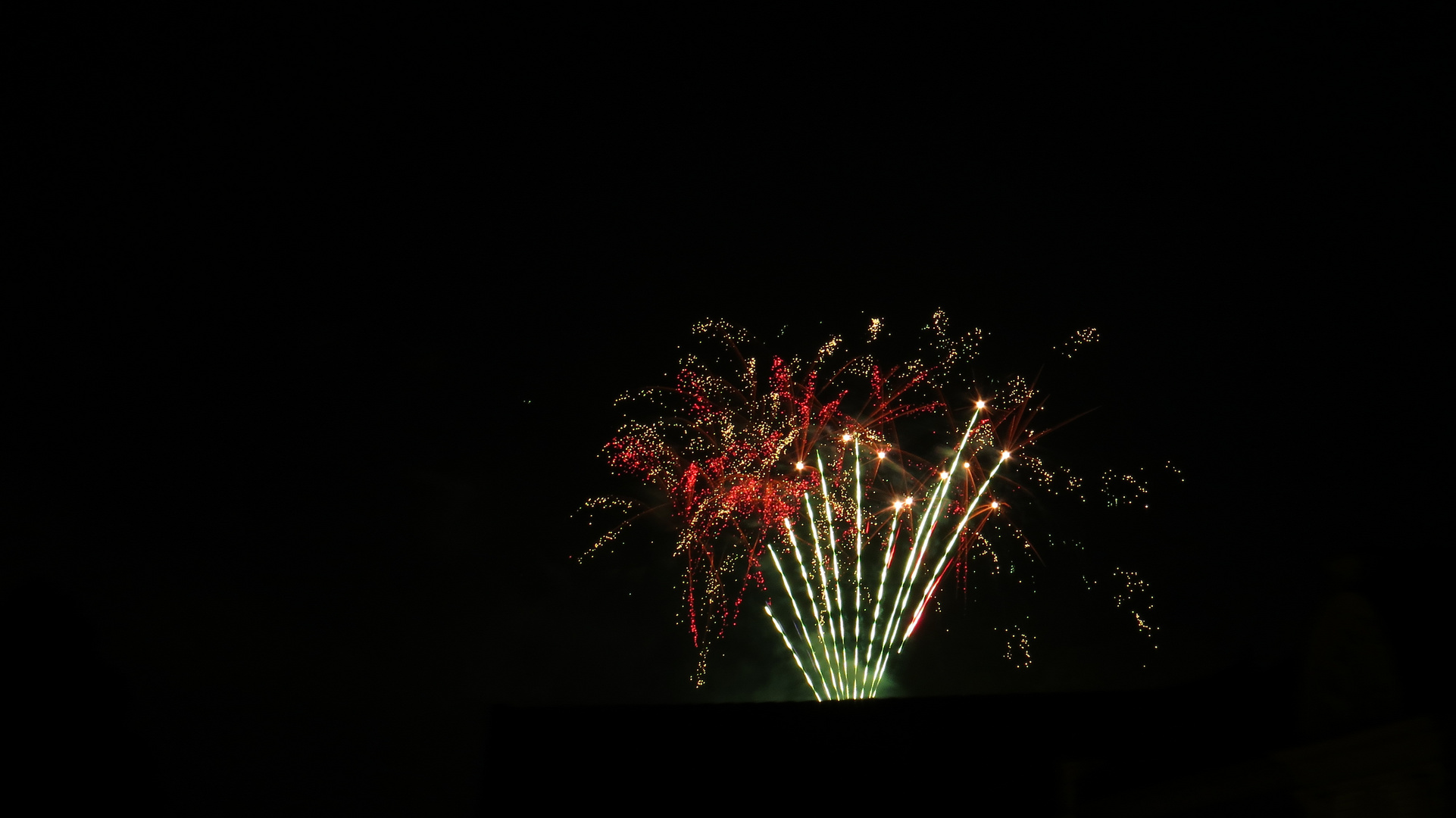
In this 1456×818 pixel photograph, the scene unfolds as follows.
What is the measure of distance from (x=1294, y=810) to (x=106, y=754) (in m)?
18.6

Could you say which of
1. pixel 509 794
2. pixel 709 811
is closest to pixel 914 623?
pixel 709 811

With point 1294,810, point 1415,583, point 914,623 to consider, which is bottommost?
point 1294,810

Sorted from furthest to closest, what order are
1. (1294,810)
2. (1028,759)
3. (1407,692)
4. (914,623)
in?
(914,623), (1028,759), (1294,810), (1407,692)

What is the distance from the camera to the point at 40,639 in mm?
18328

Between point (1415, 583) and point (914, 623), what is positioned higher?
point (914, 623)

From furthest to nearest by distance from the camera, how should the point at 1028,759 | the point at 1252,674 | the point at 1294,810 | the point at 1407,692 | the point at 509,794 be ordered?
the point at 509,794 → the point at 1028,759 → the point at 1252,674 → the point at 1294,810 → the point at 1407,692

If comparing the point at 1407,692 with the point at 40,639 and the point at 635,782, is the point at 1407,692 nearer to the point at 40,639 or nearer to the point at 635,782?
the point at 635,782

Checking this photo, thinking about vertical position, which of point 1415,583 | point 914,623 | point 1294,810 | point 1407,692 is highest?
point 914,623

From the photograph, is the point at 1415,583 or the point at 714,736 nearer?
the point at 1415,583

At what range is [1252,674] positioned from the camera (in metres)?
11.1

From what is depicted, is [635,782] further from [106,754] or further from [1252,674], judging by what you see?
[106,754]

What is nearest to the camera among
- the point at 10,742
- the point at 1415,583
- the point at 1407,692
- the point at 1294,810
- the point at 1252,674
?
the point at 1407,692

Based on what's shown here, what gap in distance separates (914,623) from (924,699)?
1137mm

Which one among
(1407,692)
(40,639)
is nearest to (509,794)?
(40,639)
